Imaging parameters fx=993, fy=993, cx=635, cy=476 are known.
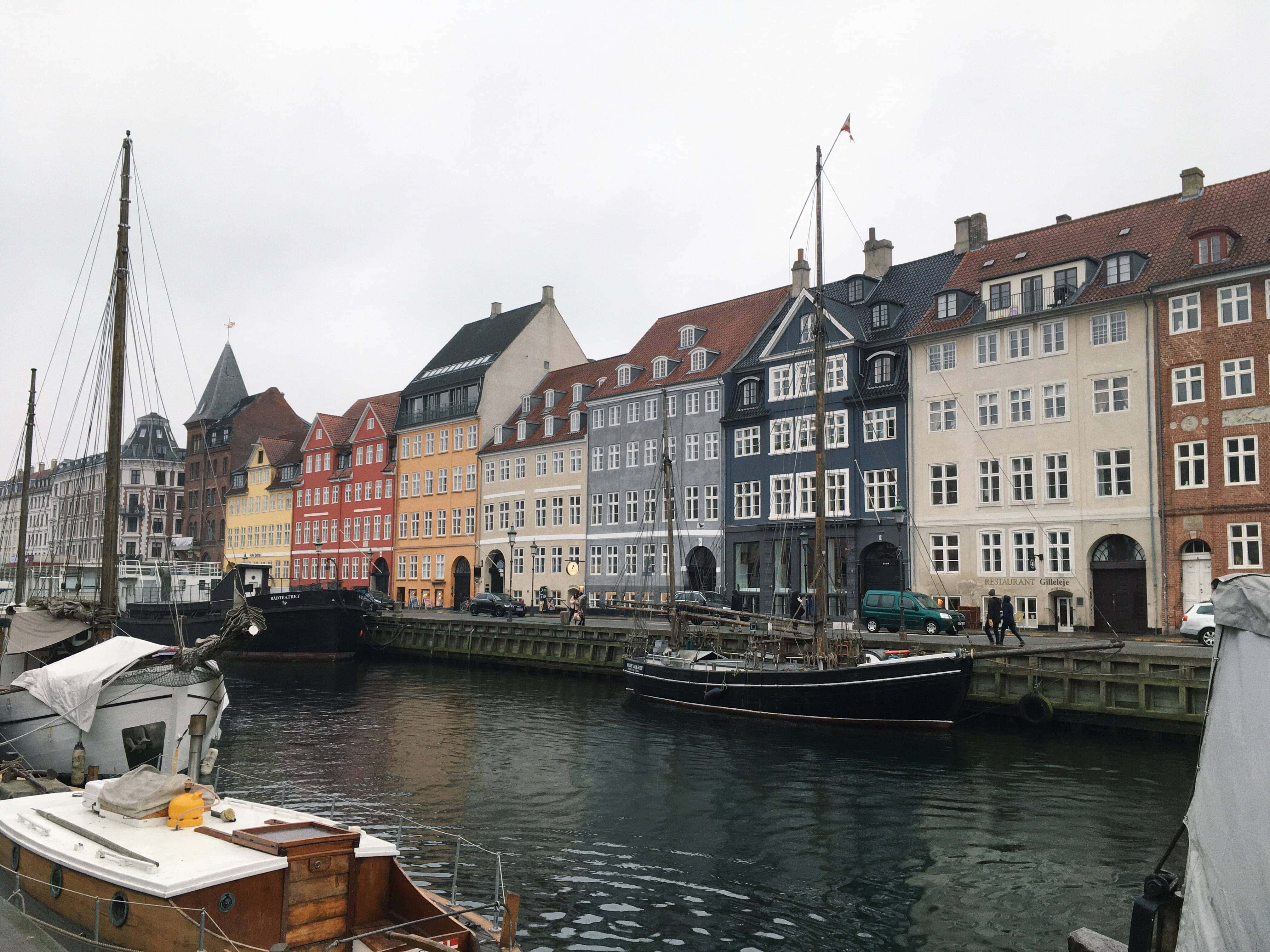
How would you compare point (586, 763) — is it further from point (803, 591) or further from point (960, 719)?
point (803, 591)

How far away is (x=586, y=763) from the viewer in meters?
22.7

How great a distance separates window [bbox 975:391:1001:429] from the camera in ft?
134

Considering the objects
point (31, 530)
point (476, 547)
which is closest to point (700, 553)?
point (476, 547)

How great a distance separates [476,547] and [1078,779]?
50852 mm

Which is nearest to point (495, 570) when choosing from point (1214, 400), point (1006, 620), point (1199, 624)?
point (1006, 620)

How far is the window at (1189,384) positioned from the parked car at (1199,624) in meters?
7.91

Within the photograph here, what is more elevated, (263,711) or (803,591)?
(803,591)

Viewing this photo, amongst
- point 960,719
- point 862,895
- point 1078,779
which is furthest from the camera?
point 960,719

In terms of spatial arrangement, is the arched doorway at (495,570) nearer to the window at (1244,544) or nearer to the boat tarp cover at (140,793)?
the window at (1244,544)

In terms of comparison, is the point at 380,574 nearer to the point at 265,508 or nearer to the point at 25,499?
the point at 265,508

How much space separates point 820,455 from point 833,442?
16.9m

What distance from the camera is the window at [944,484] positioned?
4181cm

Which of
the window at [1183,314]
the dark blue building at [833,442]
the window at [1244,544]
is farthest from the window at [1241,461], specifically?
the dark blue building at [833,442]

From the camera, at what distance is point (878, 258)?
5025 centimetres
